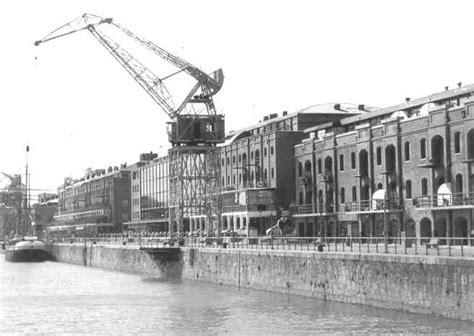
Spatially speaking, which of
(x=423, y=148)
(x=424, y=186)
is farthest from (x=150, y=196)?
(x=423, y=148)

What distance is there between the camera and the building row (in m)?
68.6

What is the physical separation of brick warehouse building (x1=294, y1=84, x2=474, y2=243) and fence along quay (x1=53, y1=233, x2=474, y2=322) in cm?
417

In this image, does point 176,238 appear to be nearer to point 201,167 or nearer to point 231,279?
point 201,167

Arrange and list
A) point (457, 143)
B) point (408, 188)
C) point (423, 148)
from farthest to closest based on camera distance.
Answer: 1. point (408, 188)
2. point (423, 148)
3. point (457, 143)

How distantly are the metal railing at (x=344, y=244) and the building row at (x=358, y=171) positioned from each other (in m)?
2.44

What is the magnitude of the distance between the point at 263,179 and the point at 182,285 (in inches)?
1319

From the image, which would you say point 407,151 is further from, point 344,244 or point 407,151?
point 344,244

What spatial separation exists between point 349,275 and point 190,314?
892cm

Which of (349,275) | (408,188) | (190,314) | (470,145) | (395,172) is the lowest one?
(190,314)

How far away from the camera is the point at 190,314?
5238cm

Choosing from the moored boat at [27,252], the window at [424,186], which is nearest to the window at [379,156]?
the window at [424,186]

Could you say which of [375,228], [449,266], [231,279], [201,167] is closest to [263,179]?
[201,167]

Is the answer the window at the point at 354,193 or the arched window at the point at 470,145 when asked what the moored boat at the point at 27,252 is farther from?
the arched window at the point at 470,145

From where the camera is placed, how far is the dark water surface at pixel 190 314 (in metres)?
44.2
